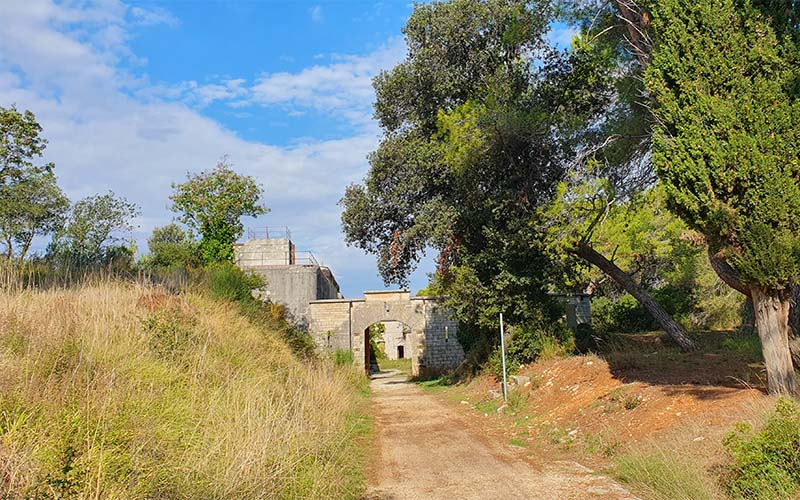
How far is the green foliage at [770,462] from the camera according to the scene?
16.0ft

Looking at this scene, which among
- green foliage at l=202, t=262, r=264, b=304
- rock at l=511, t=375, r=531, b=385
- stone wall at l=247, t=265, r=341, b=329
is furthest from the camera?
stone wall at l=247, t=265, r=341, b=329

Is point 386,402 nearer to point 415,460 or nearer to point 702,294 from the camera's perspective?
point 415,460

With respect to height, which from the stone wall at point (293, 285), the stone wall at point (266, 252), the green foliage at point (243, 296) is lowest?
the green foliage at point (243, 296)

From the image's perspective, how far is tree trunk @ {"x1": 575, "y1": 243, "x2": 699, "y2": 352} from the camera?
46.2ft

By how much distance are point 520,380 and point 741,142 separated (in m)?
8.51

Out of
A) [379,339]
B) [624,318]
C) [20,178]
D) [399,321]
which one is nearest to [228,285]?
[20,178]

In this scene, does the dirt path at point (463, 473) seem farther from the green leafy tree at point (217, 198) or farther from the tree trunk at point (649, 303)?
the green leafy tree at point (217, 198)

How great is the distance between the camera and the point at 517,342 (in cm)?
1653

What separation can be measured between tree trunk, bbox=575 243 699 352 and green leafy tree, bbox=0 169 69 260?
12.6m

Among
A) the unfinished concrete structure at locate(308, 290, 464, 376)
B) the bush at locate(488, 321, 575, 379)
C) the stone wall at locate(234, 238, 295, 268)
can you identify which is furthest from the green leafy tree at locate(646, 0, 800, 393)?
the stone wall at locate(234, 238, 295, 268)

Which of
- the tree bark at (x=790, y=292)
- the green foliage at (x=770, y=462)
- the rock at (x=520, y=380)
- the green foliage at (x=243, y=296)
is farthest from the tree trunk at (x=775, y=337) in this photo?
the green foliage at (x=243, y=296)

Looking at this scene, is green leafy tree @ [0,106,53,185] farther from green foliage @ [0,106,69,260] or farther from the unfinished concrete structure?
the unfinished concrete structure

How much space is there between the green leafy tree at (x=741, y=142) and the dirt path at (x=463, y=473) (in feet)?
9.68

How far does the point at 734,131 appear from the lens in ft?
24.4
